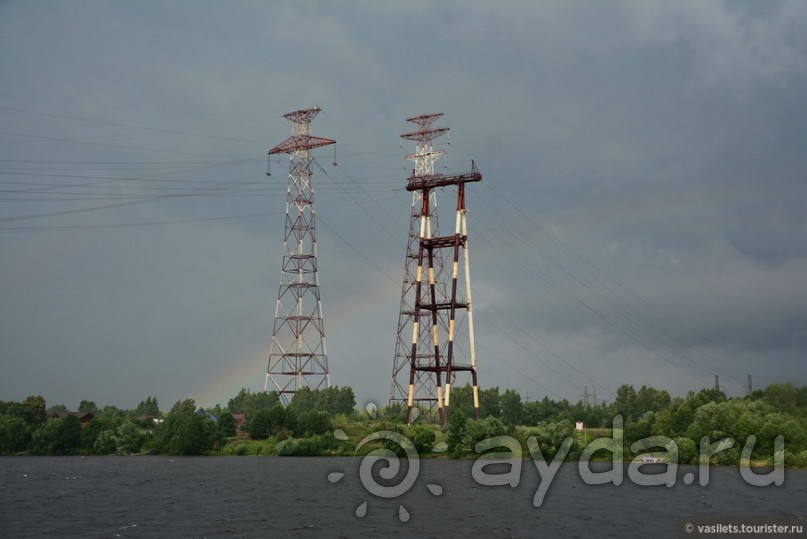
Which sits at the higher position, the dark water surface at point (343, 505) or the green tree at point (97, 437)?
the green tree at point (97, 437)

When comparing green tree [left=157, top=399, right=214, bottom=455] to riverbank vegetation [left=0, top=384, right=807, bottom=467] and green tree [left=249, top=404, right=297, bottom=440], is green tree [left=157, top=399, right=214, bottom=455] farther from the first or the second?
green tree [left=249, top=404, right=297, bottom=440]

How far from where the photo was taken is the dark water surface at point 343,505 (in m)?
68.7

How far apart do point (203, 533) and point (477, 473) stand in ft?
206

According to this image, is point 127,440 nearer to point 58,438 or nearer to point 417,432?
point 58,438

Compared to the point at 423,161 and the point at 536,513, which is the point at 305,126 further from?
the point at 536,513

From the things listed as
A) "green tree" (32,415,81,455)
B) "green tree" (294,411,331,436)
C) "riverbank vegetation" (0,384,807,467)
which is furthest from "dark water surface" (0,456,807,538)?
"green tree" (32,415,81,455)

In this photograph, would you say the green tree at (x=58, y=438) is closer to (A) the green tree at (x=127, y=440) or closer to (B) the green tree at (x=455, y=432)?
(A) the green tree at (x=127, y=440)

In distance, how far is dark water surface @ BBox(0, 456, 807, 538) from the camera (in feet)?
225

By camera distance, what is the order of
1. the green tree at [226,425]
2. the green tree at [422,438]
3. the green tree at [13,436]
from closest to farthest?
the green tree at [422,438] < the green tree at [226,425] < the green tree at [13,436]

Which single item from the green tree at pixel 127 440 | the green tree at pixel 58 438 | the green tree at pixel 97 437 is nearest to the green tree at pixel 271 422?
the green tree at pixel 127 440

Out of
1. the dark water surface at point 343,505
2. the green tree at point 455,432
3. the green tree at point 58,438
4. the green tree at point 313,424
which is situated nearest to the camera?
the dark water surface at point 343,505

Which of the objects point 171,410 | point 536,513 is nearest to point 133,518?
point 536,513

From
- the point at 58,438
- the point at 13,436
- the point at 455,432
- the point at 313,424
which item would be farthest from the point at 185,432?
the point at 455,432

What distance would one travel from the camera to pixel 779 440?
125m
